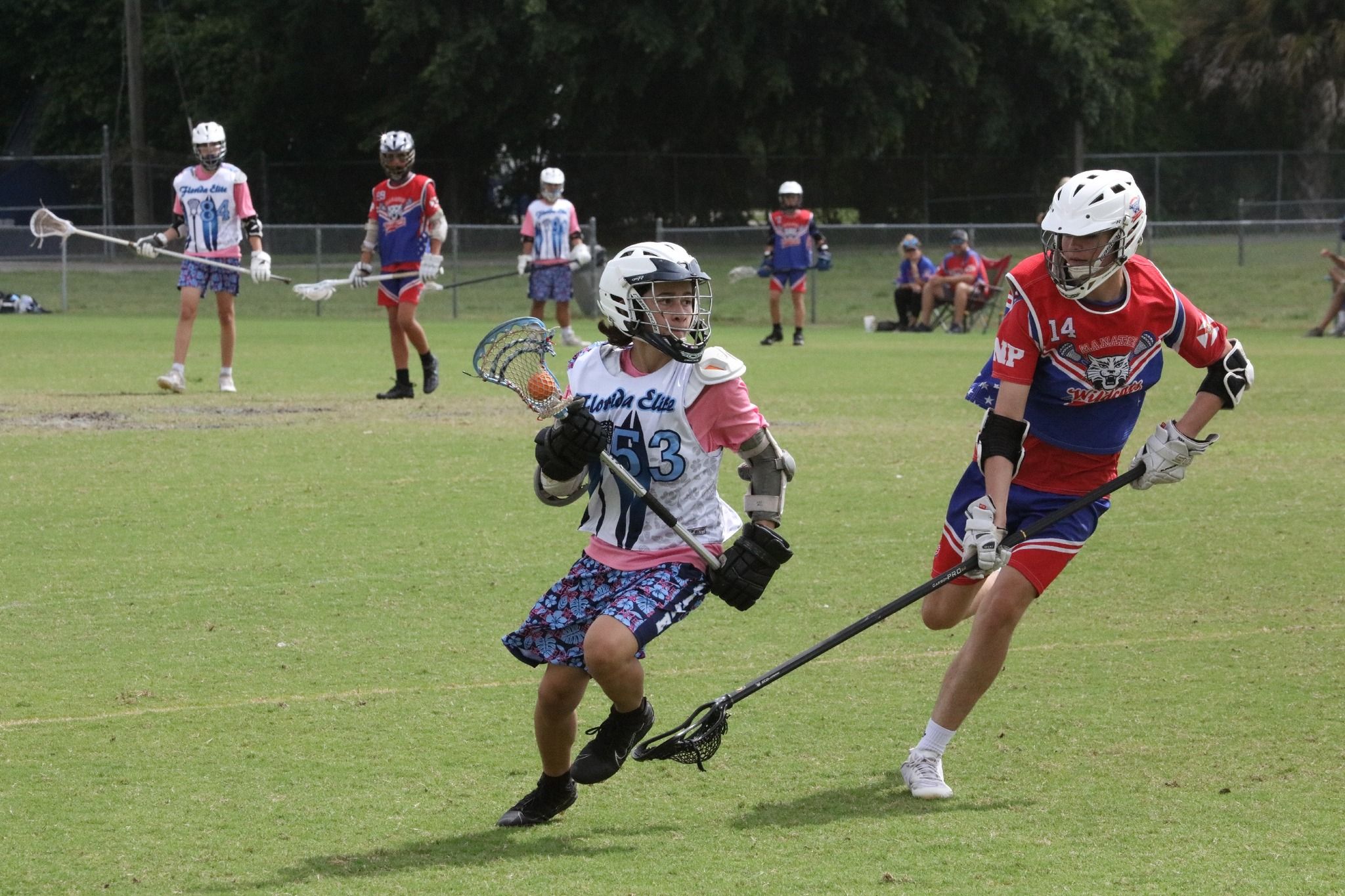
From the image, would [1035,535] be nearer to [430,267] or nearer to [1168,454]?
[1168,454]

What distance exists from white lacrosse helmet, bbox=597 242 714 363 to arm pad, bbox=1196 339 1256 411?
1.71m

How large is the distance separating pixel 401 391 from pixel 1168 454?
32.2 feet

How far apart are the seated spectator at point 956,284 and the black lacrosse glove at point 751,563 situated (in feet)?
64.1

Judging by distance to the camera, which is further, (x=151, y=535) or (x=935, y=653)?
(x=151, y=535)

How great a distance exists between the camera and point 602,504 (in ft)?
16.4

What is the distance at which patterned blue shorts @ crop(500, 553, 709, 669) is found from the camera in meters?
4.70

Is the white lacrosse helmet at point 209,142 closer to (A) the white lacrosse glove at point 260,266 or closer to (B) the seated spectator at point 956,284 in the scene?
(A) the white lacrosse glove at point 260,266

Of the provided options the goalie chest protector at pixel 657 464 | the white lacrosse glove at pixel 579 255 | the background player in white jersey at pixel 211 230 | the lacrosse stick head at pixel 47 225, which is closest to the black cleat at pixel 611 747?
the goalie chest protector at pixel 657 464

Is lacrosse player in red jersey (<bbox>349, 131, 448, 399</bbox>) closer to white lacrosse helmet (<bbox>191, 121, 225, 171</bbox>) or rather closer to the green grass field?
white lacrosse helmet (<bbox>191, 121, 225, 171</bbox>)

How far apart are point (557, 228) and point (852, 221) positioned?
2221cm

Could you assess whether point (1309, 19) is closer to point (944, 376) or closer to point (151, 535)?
point (944, 376)

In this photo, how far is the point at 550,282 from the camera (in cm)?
2039

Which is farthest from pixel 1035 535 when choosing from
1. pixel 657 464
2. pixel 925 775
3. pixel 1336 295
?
pixel 1336 295

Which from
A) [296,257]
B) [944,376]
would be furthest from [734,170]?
[944,376]
